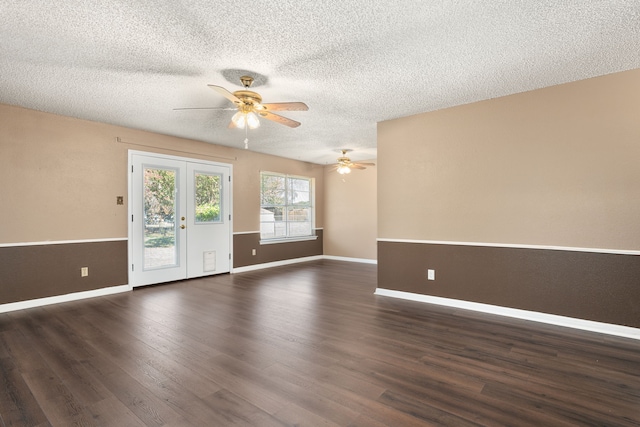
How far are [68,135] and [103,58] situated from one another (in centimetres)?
221

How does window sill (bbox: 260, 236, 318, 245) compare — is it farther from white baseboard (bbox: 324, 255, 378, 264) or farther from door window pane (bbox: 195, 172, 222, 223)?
door window pane (bbox: 195, 172, 222, 223)

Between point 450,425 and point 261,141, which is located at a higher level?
point 261,141

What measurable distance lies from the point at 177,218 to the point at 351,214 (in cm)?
409

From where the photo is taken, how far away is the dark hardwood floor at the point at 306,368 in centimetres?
174

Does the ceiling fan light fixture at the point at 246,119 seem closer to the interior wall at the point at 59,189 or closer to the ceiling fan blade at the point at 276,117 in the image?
the ceiling fan blade at the point at 276,117

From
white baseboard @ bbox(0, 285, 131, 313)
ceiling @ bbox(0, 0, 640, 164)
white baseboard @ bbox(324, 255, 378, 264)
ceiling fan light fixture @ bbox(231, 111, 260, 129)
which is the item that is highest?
ceiling @ bbox(0, 0, 640, 164)

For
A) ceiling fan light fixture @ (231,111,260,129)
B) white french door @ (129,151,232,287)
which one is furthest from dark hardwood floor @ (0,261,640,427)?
ceiling fan light fixture @ (231,111,260,129)

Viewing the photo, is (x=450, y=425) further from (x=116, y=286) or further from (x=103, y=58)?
(x=116, y=286)

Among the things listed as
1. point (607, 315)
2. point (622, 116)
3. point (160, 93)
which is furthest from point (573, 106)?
point (160, 93)

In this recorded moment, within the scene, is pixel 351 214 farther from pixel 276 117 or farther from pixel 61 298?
pixel 61 298

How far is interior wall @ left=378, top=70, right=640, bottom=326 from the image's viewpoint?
292cm

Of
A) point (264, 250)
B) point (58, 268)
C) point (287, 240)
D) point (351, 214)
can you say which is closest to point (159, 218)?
point (58, 268)

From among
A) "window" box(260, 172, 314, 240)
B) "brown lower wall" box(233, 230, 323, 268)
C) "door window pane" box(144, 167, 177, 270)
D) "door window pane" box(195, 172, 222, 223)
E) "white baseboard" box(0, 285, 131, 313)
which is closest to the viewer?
"white baseboard" box(0, 285, 131, 313)

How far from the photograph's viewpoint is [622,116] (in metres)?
2.89
